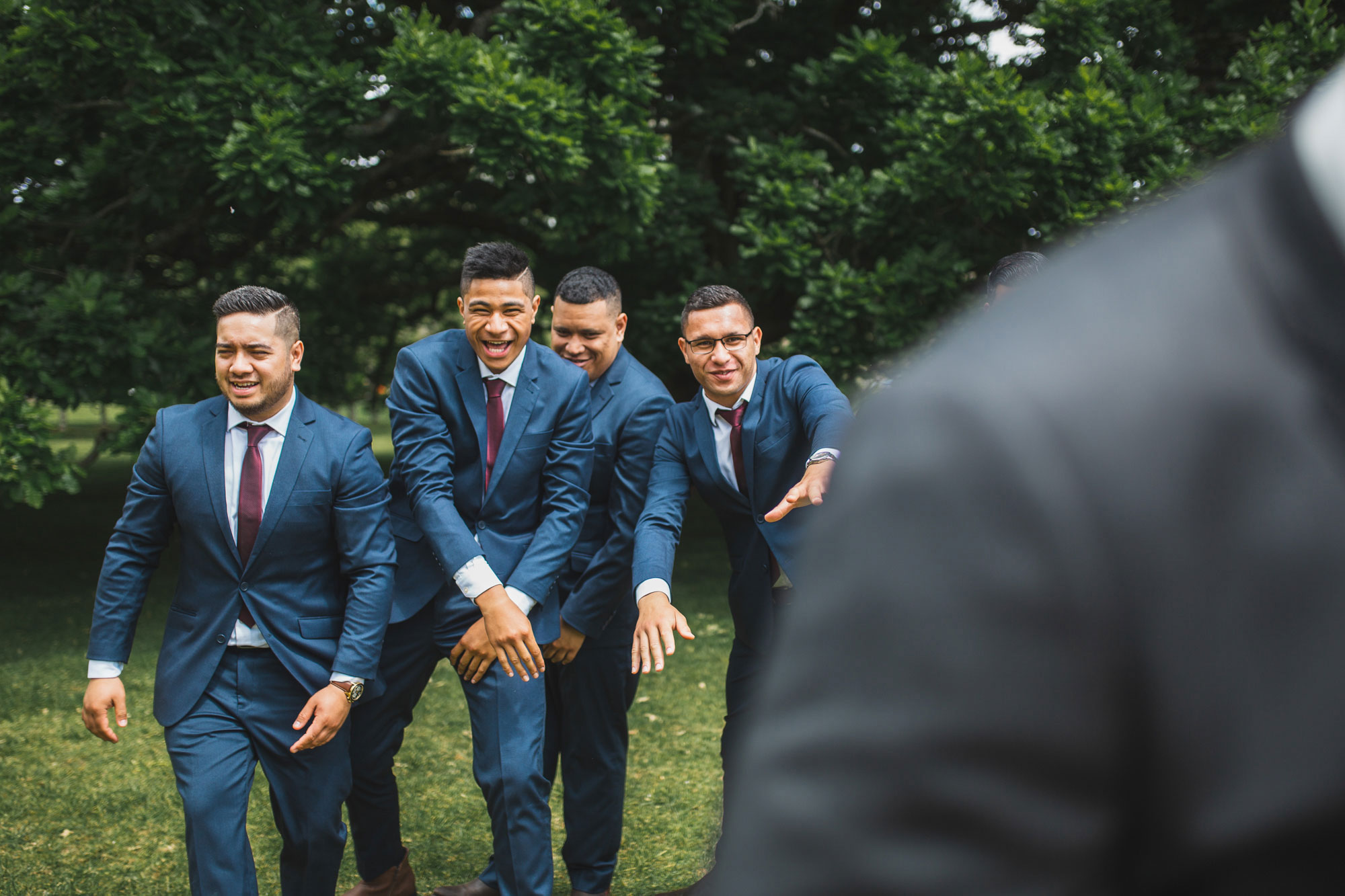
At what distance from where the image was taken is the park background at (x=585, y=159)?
8.59 meters

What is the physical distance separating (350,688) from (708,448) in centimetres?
174

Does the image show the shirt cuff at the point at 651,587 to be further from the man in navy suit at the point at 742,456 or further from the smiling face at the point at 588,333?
the smiling face at the point at 588,333

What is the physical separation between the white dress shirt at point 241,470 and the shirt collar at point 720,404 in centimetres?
170

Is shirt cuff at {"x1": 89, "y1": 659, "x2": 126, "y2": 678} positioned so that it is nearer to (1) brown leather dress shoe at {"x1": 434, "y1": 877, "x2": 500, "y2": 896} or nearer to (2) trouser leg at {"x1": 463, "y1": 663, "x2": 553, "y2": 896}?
(2) trouser leg at {"x1": 463, "y1": 663, "x2": 553, "y2": 896}

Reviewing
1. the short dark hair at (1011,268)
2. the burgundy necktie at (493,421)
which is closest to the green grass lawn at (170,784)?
the burgundy necktie at (493,421)

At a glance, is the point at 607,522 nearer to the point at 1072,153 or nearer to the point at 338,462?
the point at 338,462

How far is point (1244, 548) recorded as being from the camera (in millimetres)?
534

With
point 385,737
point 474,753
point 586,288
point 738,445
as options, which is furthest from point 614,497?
point 385,737

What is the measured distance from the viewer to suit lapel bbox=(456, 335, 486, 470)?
4.54 m

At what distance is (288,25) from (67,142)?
2484 mm

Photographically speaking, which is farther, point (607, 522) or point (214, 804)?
A: point (607, 522)

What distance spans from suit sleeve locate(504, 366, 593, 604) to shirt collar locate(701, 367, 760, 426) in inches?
20.9

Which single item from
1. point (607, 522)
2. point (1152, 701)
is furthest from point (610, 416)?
point (1152, 701)

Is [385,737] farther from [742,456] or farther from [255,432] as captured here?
[742,456]
